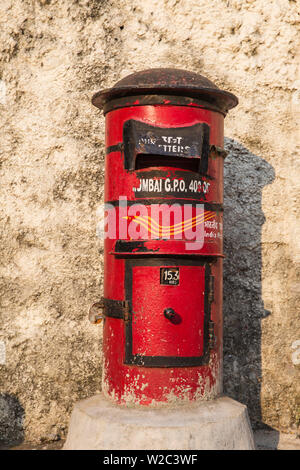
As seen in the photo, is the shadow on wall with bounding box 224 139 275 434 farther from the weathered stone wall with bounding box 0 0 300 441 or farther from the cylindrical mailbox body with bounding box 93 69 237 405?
the cylindrical mailbox body with bounding box 93 69 237 405

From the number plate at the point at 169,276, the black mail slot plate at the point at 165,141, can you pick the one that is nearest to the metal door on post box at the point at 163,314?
the number plate at the point at 169,276

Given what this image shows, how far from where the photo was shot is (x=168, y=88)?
313 centimetres

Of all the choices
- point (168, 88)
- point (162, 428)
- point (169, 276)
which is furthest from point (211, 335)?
point (168, 88)

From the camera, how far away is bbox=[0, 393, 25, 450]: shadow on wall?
383cm

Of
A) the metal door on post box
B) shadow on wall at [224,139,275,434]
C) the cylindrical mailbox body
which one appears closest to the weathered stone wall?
shadow on wall at [224,139,275,434]

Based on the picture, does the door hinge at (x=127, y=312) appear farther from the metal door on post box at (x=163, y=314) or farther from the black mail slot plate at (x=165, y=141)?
the black mail slot plate at (x=165, y=141)

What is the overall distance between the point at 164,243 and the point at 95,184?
1158 mm

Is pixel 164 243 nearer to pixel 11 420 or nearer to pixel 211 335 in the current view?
pixel 211 335

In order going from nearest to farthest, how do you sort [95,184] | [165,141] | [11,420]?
[165,141], [11,420], [95,184]

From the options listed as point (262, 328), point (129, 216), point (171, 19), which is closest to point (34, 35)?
point (171, 19)

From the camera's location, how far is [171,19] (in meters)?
4.23

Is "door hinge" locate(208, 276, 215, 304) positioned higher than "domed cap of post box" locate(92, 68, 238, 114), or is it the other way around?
"domed cap of post box" locate(92, 68, 238, 114)

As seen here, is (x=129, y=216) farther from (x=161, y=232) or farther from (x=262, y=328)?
(x=262, y=328)

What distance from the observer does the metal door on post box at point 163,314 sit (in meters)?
3.11
